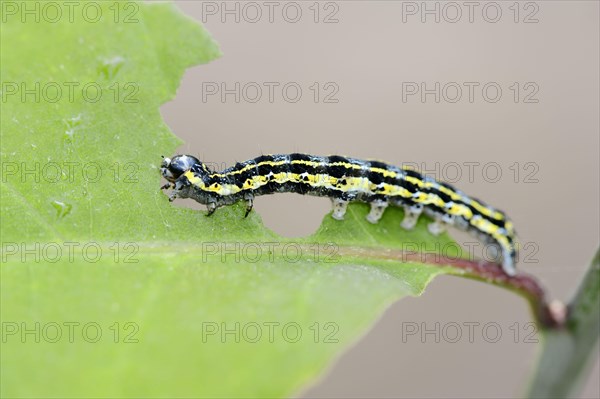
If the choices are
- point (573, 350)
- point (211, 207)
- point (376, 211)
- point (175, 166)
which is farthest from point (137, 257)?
point (573, 350)

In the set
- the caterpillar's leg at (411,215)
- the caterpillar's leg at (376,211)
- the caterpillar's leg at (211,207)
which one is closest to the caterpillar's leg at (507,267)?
the caterpillar's leg at (411,215)

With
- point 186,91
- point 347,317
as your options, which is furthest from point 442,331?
point 347,317

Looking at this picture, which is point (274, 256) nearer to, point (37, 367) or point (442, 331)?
point (37, 367)

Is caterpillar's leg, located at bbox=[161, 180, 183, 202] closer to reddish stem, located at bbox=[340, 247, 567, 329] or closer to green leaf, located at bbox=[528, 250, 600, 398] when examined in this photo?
reddish stem, located at bbox=[340, 247, 567, 329]

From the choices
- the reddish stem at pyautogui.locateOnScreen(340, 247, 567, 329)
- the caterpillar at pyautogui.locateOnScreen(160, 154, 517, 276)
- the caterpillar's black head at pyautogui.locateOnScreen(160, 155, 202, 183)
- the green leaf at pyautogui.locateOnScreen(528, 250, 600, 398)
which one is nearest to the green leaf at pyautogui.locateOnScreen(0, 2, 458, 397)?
Result: the reddish stem at pyautogui.locateOnScreen(340, 247, 567, 329)

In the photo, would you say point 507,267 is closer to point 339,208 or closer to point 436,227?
point 436,227

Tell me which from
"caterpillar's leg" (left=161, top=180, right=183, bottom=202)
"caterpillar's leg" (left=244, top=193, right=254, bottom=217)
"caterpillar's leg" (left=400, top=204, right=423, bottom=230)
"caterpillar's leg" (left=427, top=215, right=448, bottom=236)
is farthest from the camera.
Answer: "caterpillar's leg" (left=400, top=204, right=423, bottom=230)
